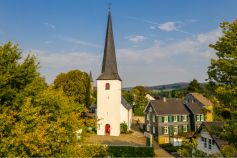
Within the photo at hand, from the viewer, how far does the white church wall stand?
5078cm

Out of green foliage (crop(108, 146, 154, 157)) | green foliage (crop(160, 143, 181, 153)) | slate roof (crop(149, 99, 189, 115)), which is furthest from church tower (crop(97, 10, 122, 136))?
green foliage (crop(108, 146, 154, 157))

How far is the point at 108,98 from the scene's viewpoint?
168 ft

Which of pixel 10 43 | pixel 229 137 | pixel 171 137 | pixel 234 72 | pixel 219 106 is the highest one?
pixel 10 43

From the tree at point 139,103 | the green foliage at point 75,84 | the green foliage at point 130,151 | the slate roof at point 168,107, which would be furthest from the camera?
the tree at point 139,103

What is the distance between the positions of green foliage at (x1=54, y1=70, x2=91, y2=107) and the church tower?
13.7 m

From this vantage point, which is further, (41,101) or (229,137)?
(41,101)

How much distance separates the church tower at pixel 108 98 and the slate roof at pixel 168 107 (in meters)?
6.81

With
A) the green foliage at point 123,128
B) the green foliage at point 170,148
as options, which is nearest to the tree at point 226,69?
the green foliage at point 170,148

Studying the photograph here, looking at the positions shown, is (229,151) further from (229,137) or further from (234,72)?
(234,72)

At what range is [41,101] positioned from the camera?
18094 millimetres

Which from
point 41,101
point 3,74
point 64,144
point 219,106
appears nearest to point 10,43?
point 3,74

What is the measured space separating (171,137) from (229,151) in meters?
36.5

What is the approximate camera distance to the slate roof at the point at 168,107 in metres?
50.1

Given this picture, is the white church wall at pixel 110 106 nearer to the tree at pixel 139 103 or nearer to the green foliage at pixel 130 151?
the green foliage at pixel 130 151
